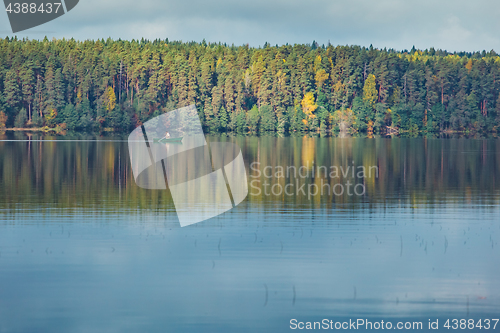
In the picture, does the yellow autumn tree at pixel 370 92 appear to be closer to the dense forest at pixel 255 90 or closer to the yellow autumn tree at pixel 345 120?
the dense forest at pixel 255 90

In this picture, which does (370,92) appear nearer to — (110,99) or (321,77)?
(321,77)

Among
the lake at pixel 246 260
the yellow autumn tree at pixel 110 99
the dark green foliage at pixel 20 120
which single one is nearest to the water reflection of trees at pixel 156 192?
the lake at pixel 246 260

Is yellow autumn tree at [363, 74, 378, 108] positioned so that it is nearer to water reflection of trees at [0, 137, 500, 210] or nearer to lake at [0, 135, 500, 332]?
water reflection of trees at [0, 137, 500, 210]

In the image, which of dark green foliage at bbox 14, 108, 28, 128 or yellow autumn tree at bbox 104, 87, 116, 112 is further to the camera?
yellow autumn tree at bbox 104, 87, 116, 112

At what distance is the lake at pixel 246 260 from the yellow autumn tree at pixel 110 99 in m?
105

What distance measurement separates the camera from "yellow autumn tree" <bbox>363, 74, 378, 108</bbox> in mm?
132625

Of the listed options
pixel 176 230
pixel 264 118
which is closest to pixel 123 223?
pixel 176 230

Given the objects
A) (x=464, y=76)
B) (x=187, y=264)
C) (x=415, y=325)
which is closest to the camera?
(x=415, y=325)

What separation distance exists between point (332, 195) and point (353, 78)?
116 m

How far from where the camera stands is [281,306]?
1133 cm

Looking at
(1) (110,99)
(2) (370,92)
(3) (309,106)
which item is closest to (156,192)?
(1) (110,99)

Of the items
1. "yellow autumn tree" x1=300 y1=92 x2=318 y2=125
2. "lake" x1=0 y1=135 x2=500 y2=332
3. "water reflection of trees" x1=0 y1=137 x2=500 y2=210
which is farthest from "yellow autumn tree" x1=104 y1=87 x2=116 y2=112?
"lake" x1=0 y1=135 x2=500 y2=332

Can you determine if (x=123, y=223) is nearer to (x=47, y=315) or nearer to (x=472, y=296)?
(x=47, y=315)

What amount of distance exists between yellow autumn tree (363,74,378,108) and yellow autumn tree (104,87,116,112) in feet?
177
